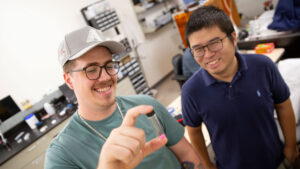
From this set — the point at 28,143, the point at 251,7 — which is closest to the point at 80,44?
the point at 28,143

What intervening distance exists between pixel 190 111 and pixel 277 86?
0.52 m

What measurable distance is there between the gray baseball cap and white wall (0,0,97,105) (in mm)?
2728

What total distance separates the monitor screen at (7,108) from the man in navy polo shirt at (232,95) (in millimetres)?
2763

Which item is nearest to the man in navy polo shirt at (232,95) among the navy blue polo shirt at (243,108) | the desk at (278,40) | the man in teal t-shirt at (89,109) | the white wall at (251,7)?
the navy blue polo shirt at (243,108)

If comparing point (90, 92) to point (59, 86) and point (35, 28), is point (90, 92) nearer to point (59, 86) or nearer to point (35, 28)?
point (59, 86)

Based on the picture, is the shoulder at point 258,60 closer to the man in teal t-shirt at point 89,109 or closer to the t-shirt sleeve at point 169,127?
the t-shirt sleeve at point 169,127

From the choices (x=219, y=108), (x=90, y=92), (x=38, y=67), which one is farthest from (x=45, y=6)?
(x=219, y=108)

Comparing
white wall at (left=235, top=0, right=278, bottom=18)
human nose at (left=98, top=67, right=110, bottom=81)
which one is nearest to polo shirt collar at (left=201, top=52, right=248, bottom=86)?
human nose at (left=98, top=67, right=110, bottom=81)

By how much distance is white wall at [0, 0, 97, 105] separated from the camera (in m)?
2.91

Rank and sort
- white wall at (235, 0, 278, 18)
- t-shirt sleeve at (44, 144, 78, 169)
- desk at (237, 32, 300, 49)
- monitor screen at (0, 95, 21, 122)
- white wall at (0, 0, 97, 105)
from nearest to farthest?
t-shirt sleeve at (44, 144, 78, 169) → desk at (237, 32, 300, 49) → monitor screen at (0, 95, 21, 122) → white wall at (0, 0, 97, 105) → white wall at (235, 0, 278, 18)

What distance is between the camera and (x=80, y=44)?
33.2 inches

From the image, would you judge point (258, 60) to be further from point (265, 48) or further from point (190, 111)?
point (265, 48)

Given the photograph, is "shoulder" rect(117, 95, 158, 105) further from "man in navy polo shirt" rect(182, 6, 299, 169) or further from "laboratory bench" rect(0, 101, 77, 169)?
"laboratory bench" rect(0, 101, 77, 169)

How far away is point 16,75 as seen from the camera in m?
3.01
